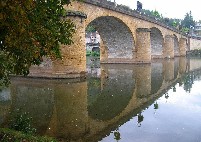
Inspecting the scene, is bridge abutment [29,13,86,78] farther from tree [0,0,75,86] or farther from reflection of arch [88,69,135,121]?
tree [0,0,75,86]

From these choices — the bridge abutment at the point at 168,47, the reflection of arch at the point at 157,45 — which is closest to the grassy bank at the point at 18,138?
the reflection of arch at the point at 157,45

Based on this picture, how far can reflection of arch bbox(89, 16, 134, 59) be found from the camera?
3850 centimetres

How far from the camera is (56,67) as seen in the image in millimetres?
23547

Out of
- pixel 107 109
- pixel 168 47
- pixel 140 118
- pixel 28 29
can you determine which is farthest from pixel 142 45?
pixel 28 29

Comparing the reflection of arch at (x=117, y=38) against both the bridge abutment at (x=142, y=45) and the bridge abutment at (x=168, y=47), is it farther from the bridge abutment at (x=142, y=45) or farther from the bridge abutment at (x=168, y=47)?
the bridge abutment at (x=168, y=47)

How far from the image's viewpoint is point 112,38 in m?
41.2

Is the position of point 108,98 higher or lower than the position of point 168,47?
lower

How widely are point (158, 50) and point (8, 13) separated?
53090 mm

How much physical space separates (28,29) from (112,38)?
1329 inches

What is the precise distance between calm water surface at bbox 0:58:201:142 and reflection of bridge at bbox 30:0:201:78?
4.71 feet

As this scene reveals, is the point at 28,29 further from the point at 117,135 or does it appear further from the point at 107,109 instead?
the point at 107,109

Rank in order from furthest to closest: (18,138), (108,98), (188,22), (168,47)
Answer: (188,22) < (168,47) < (108,98) < (18,138)

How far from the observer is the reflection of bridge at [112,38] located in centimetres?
2386

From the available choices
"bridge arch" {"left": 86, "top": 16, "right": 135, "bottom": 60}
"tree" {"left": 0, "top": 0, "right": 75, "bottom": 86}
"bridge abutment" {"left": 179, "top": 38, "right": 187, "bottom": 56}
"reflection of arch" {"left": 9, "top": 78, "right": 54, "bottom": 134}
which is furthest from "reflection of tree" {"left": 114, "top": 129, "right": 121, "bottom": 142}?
"bridge abutment" {"left": 179, "top": 38, "right": 187, "bottom": 56}
